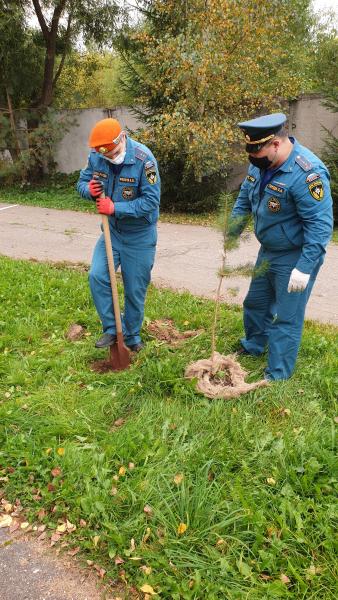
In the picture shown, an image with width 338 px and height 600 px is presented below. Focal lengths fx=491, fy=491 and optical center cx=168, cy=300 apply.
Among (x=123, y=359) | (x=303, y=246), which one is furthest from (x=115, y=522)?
(x=303, y=246)

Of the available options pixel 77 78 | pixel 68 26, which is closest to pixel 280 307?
pixel 68 26

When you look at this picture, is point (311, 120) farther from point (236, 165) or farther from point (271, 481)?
point (271, 481)

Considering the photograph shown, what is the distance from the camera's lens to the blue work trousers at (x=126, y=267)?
12.2 feet

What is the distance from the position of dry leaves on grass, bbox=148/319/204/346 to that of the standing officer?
418 mm

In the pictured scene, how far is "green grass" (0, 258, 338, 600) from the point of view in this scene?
7.39ft

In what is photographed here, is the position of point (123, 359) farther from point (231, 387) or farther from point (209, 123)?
point (209, 123)

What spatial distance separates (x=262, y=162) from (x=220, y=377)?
1.49 m

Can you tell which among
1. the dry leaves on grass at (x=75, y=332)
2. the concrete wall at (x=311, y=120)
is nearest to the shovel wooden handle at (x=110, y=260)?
the dry leaves on grass at (x=75, y=332)

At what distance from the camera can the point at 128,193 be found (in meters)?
3.65

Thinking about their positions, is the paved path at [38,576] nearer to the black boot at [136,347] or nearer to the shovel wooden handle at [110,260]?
the shovel wooden handle at [110,260]

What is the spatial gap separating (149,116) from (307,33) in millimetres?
15995

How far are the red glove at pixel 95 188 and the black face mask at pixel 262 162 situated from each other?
1.12 meters

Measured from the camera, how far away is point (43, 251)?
798 centimetres

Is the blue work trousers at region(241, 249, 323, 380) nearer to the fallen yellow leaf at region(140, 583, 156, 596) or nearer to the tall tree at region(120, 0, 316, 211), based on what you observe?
the fallen yellow leaf at region(140, 583, 156, 596)
